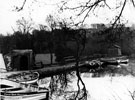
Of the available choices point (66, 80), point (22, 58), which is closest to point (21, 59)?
point (22, 58)

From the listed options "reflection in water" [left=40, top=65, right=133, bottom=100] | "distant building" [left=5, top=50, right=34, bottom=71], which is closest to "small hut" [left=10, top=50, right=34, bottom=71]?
"distant building" [left=5, top=50, right=34, bottom=71]

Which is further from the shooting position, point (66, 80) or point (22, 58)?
point (22, 58)

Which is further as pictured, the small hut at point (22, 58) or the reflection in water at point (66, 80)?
the small hut at point (22, 58)

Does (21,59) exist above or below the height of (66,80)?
above

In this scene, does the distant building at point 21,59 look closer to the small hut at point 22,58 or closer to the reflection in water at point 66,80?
the small hut at point 22,58

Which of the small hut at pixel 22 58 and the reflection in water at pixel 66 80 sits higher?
the small hut at pixel 22 58

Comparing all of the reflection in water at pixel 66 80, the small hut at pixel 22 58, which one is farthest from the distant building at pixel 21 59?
the reflection in water at pixel 66 80

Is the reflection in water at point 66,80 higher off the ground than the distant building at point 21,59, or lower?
→ lower

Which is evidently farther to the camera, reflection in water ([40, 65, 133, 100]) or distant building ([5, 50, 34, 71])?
distant building ([5, 50, 34, 71])

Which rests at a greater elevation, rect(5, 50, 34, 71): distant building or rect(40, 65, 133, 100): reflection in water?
rect(5, 50, 34, 71): distant building

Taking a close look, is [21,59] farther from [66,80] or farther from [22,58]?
[66,80]

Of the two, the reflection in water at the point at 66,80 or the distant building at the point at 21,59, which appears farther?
the distant building at the point at 21,59

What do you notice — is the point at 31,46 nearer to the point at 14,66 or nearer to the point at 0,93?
the point at 14,66

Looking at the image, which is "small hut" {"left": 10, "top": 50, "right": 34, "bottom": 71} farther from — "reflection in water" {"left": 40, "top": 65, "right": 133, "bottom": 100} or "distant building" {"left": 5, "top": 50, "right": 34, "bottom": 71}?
"reflection in water" {"left": 40, "top": 65, "right": 133, "bottom": 100}
